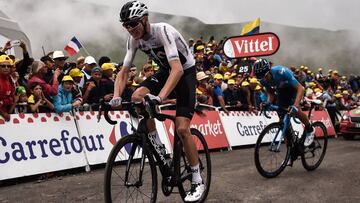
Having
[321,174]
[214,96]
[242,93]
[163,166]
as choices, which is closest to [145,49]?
[163,166]

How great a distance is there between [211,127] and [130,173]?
287 inches

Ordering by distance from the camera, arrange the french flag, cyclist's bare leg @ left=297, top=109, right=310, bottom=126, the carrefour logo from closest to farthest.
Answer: the carrefour logo, cyclist's bare leg @ left=297, top=109, right=310, bottom=126, the french flag

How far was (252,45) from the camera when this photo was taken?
643 inches

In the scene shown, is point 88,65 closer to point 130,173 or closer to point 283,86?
point 283,86

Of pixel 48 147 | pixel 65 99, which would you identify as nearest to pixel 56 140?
pixel 48 147

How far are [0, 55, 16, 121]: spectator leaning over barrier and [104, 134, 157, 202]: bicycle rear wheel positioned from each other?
3.84 metres

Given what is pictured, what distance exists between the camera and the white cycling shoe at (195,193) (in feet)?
15.2

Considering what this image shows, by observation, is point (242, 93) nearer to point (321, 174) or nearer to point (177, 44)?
point (321, 174)

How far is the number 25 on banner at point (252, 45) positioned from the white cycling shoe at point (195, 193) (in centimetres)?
1190

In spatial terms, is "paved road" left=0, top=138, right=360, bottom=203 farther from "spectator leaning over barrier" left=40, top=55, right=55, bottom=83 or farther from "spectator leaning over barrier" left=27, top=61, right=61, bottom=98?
"spectator leaning over barrier" left=40, top=55, right=55, bottom=83

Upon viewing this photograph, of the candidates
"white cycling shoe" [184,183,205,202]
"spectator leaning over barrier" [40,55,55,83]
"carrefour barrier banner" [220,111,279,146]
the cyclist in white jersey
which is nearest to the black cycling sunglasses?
the cyclist in white jersey

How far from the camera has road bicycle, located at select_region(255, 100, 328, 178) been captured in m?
6.55

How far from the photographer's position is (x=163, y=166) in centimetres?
439

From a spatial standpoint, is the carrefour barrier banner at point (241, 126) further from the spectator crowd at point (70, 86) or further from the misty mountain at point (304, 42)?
the misty mountain at point (304, 42)
